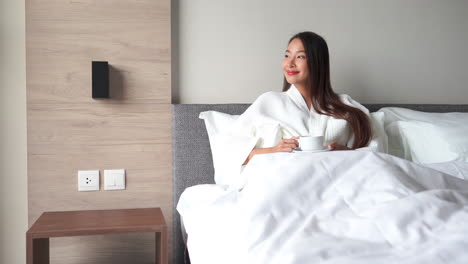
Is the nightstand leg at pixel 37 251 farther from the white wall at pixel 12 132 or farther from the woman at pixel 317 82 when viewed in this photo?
the woman at pixel 317 82

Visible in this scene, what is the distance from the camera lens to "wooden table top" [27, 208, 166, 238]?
1.83m

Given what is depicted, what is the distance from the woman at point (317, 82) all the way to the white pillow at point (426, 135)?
12.1 inches

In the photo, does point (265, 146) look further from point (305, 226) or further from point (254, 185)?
point (305, 226)

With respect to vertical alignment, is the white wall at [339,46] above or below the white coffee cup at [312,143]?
above

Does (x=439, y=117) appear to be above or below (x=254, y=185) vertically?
above

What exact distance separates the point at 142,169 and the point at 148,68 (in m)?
0.53

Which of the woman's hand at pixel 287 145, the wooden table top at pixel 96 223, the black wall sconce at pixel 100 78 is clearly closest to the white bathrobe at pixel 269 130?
the woman's hand at pixel 287 145

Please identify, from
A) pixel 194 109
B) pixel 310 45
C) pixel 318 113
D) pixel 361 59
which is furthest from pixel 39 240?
pixel 361 59

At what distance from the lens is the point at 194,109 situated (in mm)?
2346

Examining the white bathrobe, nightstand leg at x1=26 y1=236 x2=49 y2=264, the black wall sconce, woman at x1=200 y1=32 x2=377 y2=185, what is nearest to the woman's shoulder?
woman at x1=200 y1=32 x2=377 y2=185

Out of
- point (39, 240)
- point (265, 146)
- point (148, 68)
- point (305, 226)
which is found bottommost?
point (39, 240)

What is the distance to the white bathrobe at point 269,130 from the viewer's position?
204 centimetres

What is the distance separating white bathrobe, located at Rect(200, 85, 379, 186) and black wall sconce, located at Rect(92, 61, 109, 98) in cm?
62

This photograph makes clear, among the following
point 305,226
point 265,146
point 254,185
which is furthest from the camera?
point 265,146
